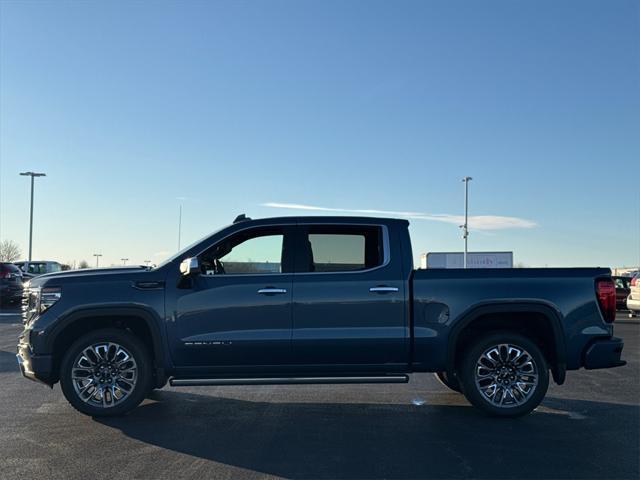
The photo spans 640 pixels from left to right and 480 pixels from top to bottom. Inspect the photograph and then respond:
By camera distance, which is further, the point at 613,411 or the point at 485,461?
the point at 613,411

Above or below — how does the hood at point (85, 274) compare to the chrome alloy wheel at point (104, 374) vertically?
above

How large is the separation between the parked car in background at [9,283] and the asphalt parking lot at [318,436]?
15050 millimetres

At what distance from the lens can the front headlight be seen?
6.11 metres

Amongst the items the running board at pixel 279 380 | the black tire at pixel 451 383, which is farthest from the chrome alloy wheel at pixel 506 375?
the running board at pixel 279 380

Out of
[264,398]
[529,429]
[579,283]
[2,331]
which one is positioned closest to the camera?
[529,429]

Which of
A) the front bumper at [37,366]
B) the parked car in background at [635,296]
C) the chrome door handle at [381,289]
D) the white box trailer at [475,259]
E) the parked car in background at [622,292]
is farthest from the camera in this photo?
the white box trailer at [475,259]

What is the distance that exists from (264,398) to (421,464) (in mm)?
2967

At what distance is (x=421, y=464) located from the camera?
4.74 metres

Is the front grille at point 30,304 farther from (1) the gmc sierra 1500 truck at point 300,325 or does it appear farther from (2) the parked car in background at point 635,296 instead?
(2) the parked car in background at point 635,296

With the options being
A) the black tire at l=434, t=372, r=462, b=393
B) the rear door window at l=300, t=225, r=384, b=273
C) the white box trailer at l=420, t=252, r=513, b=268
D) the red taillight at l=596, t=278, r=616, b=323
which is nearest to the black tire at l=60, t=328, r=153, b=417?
the rear door window at l=300, t=225, r=384, b=273

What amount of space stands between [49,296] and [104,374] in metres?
0.96

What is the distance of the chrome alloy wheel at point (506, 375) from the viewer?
20.5ft

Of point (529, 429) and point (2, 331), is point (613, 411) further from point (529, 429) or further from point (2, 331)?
point (2, 331)

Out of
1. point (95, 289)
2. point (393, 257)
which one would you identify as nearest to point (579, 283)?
point (393, 257)
